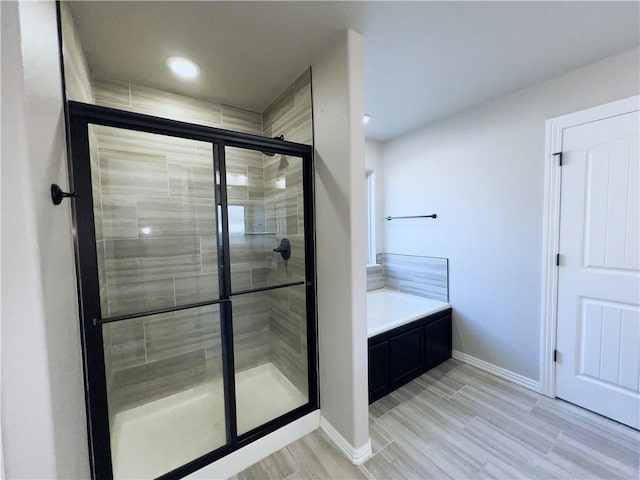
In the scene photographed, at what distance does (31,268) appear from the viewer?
727mm

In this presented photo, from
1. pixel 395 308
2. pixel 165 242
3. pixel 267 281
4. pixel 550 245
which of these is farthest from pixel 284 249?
pixel 550 245

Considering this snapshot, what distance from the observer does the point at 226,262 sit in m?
1.50

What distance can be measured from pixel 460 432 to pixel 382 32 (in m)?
2.52

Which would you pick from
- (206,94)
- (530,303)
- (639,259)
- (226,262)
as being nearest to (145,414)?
(226,262)

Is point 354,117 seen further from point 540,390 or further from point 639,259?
point 540,390

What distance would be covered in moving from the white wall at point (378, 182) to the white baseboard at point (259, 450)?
2.15 metres

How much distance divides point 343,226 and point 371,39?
109 cm

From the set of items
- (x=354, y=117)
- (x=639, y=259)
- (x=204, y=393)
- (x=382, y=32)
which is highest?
(x=382, y=32)

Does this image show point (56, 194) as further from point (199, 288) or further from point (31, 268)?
point (199, 288)

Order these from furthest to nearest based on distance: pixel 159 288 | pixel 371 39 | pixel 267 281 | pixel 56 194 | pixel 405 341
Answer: pixel 405 341 < pixel 267 281 < pixel 159 288 < pixel 371 39 < pixel 56 194

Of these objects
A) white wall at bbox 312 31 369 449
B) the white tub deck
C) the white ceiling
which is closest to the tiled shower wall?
the white ceiling

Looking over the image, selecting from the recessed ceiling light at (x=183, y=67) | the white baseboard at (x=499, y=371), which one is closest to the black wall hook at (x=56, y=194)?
the recessed ceiling light at (x=183, y=67)

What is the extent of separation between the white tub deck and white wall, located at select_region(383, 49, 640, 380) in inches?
12.8

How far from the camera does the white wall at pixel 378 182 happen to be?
3203mm
